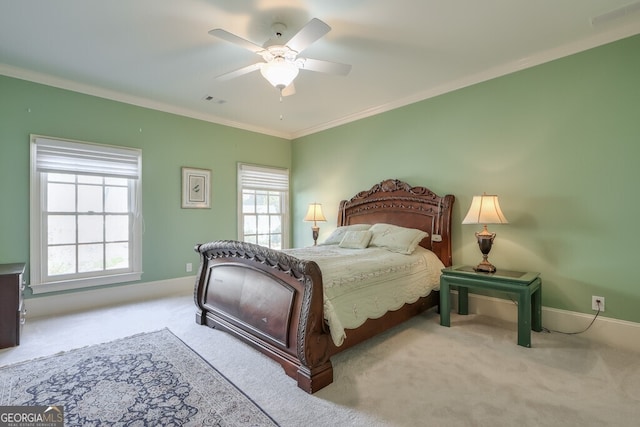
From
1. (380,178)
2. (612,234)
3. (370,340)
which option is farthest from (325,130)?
(612,234)

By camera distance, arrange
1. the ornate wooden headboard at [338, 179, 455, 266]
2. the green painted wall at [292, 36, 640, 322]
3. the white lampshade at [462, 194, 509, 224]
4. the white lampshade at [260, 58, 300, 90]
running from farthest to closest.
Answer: the ornate wooden headboard at [338, 179, 455, 266] → the white lampshade at [462, 194, 509, 224] → the green painted wall at [292, 36, 640, 322] → the white lampshade at [260, 58, 300, 90]

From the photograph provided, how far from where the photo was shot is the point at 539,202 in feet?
9.97

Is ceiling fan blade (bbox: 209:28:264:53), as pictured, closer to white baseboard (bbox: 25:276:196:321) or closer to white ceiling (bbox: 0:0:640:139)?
white ceiling (bbox: 0:0:640:139)

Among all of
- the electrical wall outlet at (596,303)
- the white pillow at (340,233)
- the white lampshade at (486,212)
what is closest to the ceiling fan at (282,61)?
the white lampshade at (486,212)

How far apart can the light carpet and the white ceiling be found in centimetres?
265

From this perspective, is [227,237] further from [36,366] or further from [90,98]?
[36,366]

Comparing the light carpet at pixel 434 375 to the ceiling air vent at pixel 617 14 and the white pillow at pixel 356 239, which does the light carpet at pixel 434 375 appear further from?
the ceiling air vent at pixel 617 14

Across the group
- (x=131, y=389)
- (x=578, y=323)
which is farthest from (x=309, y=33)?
(x=578, y=323)

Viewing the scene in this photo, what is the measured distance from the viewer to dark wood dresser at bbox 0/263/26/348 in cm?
256

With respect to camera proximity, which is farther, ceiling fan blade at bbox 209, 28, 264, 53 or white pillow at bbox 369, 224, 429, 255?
white pillow at bbox 369, 224, 429, 255

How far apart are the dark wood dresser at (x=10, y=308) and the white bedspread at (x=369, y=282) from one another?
243 cm

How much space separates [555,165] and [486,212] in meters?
0.80

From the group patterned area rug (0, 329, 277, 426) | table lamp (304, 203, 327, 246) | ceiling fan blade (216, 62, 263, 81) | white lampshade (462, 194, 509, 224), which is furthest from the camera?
table lamp (304, 203, 327, 246)

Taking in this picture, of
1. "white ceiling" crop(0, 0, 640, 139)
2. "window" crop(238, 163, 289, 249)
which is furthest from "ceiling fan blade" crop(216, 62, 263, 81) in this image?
"window" crop(238, 163, 289, 249)
